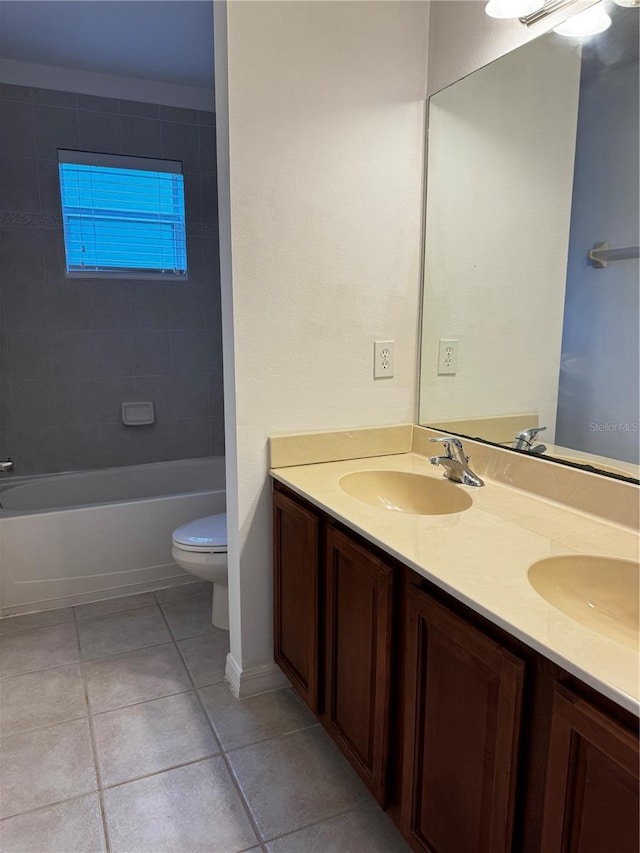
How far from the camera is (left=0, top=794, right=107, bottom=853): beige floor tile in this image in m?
1.42

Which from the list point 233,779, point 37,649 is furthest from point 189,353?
point 233,779

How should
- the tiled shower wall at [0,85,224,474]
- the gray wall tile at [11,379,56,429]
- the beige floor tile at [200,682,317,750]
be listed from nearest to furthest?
the beige floor tile at [200,682,317,750] < the tiled shower wall at [0,85,224,474] < the gray wall tile at [11,379,56,429]

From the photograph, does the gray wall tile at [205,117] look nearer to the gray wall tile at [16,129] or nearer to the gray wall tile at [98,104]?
the gray wall tile at [98,104]

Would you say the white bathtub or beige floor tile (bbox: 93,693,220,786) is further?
the white bathtub

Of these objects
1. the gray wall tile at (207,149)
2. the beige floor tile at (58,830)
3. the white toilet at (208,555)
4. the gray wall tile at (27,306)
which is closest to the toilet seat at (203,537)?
the white toilet at (208,555)

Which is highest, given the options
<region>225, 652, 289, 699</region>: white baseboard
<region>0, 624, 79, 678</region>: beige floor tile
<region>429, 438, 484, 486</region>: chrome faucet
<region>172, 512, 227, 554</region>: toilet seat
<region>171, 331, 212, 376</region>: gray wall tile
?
<region>171, 331, 212, 376</region>: gray wall tile

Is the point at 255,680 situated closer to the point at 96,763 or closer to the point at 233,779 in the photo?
the point at 233,779

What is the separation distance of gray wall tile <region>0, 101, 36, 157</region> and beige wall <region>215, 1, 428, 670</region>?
1.89 meters

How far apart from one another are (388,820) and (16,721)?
124cm

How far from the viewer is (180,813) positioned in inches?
60.0

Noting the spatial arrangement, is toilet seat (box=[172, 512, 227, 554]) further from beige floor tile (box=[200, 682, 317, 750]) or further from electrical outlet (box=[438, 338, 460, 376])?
electrical outlet (box=[438, 338, 460, 376])

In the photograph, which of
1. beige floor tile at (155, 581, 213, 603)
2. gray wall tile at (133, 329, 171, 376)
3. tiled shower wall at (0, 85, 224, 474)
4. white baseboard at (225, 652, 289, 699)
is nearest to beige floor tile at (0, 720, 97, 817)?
white baseboard at (225, 652, 289, 699)

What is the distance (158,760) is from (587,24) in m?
2.30

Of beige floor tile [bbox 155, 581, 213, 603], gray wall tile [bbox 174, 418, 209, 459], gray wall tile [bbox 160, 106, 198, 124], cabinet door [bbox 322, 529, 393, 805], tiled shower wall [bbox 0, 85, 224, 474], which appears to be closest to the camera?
cabinet door [bbox 322, 529, 393, 805]
